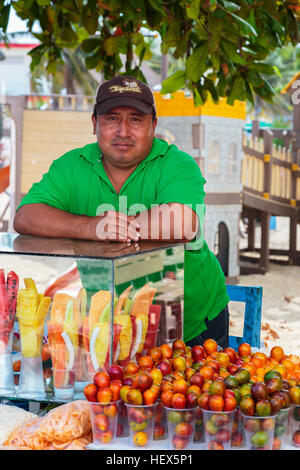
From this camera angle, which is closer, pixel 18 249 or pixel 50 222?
pixel 18 249

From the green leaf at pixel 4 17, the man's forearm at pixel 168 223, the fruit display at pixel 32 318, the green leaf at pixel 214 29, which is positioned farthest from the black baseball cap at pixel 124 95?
the green leaf at pixel 4 17

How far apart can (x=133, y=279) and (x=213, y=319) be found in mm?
804

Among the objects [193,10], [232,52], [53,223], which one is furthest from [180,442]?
[232,52]

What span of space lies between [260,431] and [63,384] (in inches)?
23.0

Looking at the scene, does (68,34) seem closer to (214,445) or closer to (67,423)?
(67,423)

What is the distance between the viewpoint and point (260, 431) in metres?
1.58

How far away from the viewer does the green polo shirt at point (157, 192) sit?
2338 mm

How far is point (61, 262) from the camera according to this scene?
1.79m

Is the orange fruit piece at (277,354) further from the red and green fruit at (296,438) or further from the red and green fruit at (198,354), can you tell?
the red and green fruit at (296,438)

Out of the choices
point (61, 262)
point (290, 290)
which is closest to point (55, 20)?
point (61, 262)

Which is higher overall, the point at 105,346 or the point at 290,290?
the point at 105,346

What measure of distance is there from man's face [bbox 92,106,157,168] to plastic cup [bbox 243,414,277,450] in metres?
1.16
